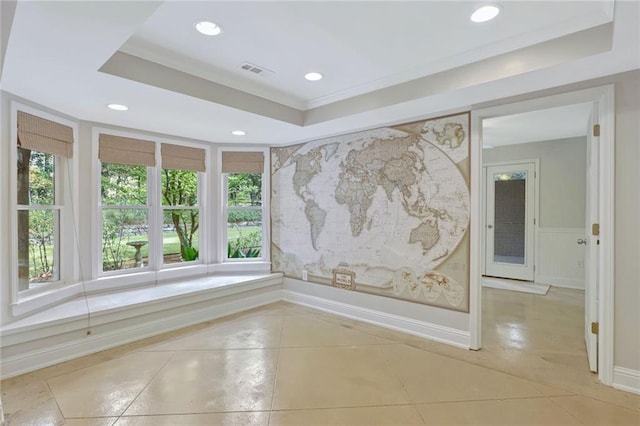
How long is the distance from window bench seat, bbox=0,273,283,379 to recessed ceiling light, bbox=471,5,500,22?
11.7 ft

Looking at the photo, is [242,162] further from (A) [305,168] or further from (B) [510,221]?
(B) [510,221]

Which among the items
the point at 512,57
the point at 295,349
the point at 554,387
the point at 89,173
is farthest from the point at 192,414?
the point at 512,57

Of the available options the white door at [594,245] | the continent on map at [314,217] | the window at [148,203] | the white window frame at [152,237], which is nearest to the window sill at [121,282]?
the white window frame at [152,237]

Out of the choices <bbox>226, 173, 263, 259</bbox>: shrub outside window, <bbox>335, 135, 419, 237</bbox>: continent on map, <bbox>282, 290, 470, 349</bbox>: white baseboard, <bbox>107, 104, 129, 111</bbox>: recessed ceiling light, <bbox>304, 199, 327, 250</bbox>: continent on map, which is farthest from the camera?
<bbox>226, 173, 263, 259</bbox>: shrub outside window

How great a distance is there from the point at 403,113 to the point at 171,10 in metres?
2.12

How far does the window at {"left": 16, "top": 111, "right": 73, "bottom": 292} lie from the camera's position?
9.45ft

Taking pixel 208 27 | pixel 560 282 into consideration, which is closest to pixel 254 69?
pixel 208 27

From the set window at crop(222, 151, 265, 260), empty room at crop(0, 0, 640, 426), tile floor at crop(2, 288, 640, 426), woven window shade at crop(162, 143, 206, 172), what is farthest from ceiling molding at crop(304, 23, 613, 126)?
tile floor at crop(2, 288, 640, 426)

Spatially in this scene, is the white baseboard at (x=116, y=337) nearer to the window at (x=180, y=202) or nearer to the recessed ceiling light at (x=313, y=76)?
the window at (x=180, y=202)

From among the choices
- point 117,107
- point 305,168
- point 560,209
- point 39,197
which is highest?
point 117,107

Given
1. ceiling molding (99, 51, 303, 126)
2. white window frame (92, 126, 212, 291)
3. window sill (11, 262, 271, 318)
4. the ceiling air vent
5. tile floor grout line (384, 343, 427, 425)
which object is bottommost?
tile floor grout line (384, 343, 427, 425)

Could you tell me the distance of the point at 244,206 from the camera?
15.8 feet

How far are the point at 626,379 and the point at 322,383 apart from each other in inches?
84.9

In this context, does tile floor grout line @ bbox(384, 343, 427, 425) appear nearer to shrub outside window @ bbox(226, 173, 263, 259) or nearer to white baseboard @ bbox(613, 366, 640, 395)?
white baseboard @ bbox(613, 366, 640, 395)
